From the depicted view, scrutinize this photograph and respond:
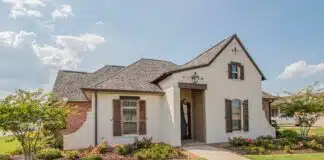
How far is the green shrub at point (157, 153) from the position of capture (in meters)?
10.6

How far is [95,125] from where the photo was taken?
12969 millimetres

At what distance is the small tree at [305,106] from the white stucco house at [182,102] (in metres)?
2.51

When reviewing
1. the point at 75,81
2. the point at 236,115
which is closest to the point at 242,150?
the point at 236,115

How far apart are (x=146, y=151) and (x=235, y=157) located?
3914 millimetres

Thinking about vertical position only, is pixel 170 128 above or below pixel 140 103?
below

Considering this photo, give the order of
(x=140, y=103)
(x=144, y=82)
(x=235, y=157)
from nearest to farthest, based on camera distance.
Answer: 1. (x=235, y=157)
2. (x=140, y=103)
3. (x=144, y=82)

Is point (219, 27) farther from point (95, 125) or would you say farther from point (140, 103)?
point (95, 125)

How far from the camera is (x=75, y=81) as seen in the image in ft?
68.8

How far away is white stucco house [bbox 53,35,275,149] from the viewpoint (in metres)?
13.3

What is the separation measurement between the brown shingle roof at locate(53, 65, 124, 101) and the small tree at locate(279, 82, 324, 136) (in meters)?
13.6

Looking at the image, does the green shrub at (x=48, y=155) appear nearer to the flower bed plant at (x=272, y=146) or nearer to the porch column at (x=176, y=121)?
the porch column at (x=176, y=121)

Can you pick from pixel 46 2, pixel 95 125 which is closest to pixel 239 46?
pixel 95 125

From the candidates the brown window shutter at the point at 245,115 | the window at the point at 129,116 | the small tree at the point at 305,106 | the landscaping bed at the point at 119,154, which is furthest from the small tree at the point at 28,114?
the small tree at the point at 305,106

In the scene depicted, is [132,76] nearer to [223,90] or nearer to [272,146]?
[223,90]
